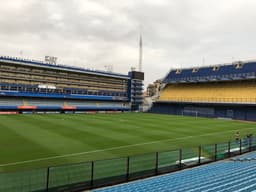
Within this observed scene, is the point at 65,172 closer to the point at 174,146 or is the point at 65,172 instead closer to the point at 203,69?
the point at 174,146

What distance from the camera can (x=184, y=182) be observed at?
11.9 m

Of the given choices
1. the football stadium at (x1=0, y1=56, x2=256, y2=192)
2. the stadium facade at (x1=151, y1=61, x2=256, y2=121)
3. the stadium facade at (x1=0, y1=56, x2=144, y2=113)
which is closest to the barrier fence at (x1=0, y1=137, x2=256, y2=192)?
the football stadium at (x1=0, y1=56, x2=256, y2=192)

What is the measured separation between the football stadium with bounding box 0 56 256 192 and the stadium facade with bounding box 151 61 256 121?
12.4 inches

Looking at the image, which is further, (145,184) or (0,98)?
(0,98)

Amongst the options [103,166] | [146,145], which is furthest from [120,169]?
[146,145]

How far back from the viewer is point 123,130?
35.4m

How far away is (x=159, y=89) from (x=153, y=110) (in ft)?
31.6

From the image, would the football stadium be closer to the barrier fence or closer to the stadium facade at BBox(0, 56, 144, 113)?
the barrier fence

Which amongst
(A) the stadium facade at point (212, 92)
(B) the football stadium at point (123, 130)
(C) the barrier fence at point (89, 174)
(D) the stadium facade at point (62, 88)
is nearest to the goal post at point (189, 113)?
(A) the stadium facade at point (212, 92)

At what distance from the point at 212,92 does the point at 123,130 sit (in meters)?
52.2

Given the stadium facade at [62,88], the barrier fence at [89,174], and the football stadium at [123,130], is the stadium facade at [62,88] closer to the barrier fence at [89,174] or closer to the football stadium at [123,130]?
the football stadium at [123,130]

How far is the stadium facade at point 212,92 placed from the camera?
225 ft

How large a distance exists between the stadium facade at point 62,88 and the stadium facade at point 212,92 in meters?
15.3

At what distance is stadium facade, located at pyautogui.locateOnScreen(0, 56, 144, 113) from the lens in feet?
240
